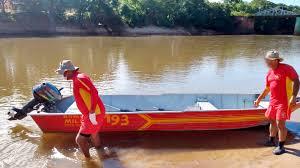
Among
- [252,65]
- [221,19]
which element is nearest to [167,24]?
[221,19]

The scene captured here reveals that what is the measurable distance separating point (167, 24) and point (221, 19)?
10.1 m

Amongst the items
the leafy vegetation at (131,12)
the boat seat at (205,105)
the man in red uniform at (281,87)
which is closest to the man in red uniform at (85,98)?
the man in red uniform at (281,87)

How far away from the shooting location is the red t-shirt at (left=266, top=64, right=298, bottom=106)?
18.9 ft

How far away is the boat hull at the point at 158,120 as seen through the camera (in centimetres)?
695

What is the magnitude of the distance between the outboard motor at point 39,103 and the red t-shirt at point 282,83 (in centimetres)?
414

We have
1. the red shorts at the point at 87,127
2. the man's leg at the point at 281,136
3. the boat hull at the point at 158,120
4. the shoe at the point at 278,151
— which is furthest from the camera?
the boat hull at the point at 158,120

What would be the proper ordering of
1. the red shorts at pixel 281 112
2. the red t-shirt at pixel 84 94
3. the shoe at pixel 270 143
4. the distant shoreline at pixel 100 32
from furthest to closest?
the distant shoreline at pixel 100 32 < the shoe at pixel 270 143 < the red shorts at pixel 281 112 < the red t-shirt at pixel 84 94

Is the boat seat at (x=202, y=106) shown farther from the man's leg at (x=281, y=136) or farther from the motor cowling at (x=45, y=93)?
the motor cowling at (x=45, y=93)

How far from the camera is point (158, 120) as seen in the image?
704cm

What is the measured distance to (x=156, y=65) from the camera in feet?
56.6

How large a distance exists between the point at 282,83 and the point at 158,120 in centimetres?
232

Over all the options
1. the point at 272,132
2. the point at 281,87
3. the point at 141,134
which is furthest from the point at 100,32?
the point at 281,87

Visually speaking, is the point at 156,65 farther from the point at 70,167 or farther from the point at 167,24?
the point at 167,24

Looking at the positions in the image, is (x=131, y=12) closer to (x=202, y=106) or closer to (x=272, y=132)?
(x=202, y=106)
